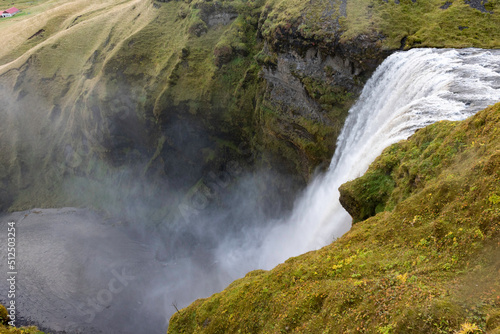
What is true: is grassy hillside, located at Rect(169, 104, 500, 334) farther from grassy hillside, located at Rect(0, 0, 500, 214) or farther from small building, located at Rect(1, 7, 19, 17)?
small building, located at Rect(1, 7, 19, 17)

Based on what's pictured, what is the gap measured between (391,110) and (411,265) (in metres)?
14.9

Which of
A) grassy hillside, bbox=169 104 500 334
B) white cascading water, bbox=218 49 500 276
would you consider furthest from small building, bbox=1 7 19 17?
grassy hillside, bbox=169 104 500 334

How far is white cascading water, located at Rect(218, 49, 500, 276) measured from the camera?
16641 millimetres

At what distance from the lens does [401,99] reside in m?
20.8

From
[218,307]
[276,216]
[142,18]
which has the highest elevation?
[142,18]

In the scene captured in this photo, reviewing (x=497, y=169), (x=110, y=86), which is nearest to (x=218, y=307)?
(x=497, y=169)

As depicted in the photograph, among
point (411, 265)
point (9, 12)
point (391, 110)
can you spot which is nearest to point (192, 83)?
point (391, 110)

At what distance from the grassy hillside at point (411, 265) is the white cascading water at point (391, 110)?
3.46 metres

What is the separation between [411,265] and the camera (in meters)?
9.54

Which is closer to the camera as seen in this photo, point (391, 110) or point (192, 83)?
point (391, 110)

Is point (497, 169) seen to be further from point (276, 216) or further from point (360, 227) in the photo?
point (276, 216)

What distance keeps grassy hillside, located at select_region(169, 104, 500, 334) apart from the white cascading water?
3455 mm

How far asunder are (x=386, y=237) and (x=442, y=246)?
89.2 inches

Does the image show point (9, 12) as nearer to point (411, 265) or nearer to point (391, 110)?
point (391, 110)
